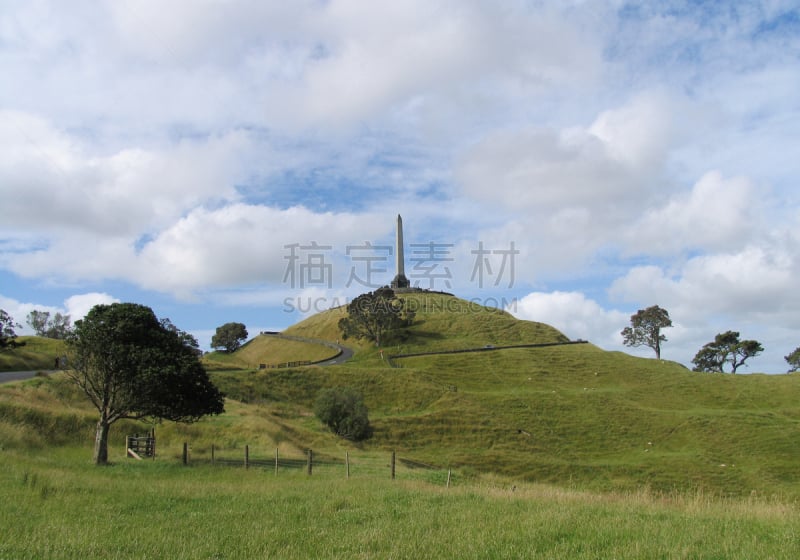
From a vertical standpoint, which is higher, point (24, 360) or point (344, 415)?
point (24, 360)

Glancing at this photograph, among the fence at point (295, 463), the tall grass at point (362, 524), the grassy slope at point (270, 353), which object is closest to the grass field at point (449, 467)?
the tall grass at point (362, 524)

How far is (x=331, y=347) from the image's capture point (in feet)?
360

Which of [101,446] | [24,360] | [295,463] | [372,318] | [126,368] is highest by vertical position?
[372,318]

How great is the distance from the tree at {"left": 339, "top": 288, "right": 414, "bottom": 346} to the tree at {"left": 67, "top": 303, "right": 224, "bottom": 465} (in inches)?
3072

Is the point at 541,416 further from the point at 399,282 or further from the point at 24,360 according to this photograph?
the point at 399,282

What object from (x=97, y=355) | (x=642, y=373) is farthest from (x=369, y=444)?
(x=642, y=373)

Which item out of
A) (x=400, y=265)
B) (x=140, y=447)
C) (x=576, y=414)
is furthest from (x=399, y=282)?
(x=140, y=447)

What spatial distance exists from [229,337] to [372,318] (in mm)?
38379

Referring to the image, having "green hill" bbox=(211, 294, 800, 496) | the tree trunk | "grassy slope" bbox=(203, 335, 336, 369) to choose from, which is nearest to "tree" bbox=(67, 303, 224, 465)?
the tree trunk

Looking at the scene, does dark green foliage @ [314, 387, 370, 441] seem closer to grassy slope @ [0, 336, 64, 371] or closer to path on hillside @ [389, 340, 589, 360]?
grassy slope @ [0, 336, 64, 371]

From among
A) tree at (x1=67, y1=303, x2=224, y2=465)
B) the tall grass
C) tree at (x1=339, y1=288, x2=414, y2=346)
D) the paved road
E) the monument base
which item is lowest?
the tall grass

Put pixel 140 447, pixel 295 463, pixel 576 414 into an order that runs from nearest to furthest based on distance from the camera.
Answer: pixel 295 463, pixel 140 447, pixel 576 414

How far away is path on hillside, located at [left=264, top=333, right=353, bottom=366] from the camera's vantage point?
311 ft

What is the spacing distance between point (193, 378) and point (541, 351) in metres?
74.1
